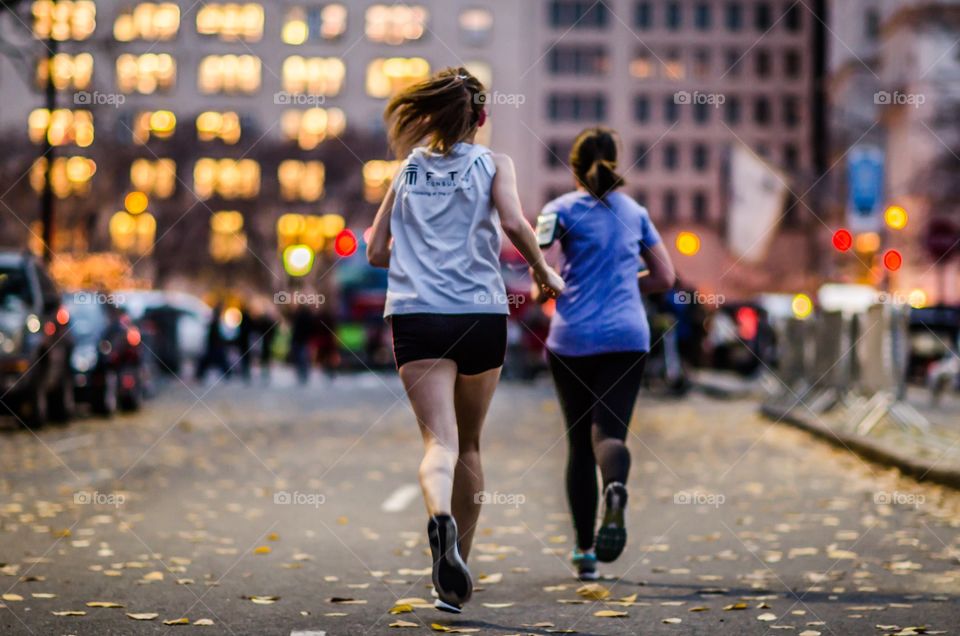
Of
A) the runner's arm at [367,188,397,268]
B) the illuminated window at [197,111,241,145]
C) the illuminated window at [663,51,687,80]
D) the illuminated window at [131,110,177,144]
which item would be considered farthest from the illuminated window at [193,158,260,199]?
the runner's arm at [367,188,397,268]

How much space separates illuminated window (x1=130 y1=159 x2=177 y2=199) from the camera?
249ft

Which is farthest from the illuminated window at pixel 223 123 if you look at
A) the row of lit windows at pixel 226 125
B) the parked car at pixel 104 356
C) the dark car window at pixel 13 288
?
the dark car window at pixel 13 288

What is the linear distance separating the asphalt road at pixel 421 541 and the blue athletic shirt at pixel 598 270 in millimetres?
1039

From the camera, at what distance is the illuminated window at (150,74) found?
10100cm

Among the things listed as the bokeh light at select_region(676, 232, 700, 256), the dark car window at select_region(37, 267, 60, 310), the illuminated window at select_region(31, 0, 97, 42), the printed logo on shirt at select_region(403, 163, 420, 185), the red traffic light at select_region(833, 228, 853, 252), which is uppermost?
the illuminated window at select_region(31, 0, 97, 42)

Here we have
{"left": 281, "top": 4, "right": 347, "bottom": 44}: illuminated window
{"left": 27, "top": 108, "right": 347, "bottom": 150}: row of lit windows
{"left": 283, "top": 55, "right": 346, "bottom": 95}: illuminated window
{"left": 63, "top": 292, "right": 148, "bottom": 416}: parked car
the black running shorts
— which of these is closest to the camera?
the black running shorts

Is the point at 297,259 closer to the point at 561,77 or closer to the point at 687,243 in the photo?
the point at 687,243

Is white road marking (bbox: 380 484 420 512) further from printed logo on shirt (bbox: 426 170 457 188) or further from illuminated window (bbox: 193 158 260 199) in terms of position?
illuminated window (bbox: 193 158 260 199)

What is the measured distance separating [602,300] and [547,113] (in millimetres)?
106617

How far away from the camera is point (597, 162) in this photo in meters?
7.32

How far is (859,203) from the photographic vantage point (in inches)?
877

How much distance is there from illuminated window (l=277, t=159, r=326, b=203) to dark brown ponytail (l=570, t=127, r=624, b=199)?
70.7 metres

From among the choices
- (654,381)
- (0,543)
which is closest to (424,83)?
(0,543)

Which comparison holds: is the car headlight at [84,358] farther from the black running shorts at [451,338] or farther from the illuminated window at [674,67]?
the illuminated window at [674,67]
